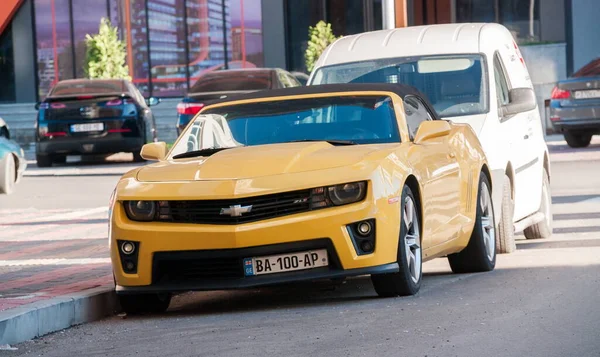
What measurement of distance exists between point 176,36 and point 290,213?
115 ft

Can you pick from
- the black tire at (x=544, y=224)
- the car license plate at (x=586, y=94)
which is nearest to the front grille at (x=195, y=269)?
the black tire at (x=544, y=224)

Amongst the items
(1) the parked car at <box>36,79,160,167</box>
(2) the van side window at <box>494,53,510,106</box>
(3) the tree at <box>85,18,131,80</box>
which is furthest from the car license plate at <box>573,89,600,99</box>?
(3) the tree at <box>85,18,131,80</box>

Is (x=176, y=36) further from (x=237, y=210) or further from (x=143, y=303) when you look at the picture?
(x=237, y=210)

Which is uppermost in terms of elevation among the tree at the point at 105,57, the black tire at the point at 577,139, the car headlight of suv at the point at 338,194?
the tree at the point at 105,57

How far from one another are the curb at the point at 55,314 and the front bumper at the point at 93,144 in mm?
17762

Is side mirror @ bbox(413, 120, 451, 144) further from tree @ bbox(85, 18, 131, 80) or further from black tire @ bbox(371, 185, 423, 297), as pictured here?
tree @ bbox(85, 18, 131, 80)

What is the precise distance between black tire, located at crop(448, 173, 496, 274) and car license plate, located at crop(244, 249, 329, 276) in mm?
1962

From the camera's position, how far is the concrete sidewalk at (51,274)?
330 inches

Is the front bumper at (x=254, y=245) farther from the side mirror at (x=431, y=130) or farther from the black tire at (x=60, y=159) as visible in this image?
the black tire at (x=60, y=159)

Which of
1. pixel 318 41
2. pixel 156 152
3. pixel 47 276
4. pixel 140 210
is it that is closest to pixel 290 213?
pixel 140 210

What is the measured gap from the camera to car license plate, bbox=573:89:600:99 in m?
Result: 25.9

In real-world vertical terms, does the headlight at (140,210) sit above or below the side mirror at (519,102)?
below

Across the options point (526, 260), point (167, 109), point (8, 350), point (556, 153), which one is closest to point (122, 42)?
point (167, 109)

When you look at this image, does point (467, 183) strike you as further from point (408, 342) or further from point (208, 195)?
point (408, 342)
